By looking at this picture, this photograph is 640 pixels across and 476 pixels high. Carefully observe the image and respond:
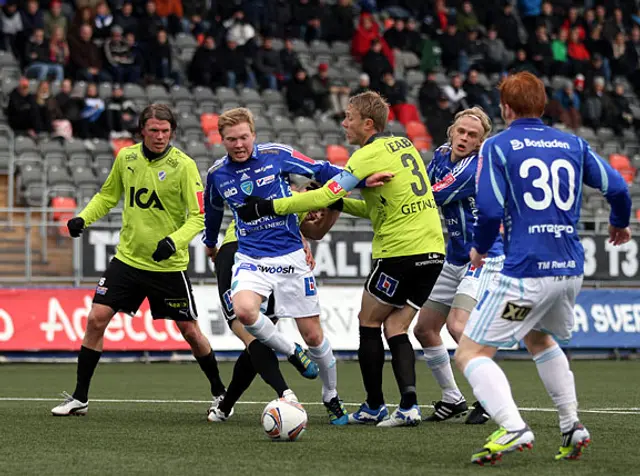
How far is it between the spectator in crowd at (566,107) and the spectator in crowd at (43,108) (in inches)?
420

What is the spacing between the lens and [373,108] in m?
9.07

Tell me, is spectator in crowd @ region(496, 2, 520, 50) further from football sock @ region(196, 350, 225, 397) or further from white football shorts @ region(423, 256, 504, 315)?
football sock @ region(196, 350, 225, 397)

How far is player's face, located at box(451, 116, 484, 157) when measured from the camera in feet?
31.7

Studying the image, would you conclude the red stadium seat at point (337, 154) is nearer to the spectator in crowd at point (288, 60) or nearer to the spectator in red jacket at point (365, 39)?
the spectator in crowd at point (288, 60)

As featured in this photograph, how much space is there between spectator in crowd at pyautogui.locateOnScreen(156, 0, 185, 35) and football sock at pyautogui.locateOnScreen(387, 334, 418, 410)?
1664cm

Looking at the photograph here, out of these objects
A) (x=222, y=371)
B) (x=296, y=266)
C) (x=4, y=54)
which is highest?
(x=4, y=54)

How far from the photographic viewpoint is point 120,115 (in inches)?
860

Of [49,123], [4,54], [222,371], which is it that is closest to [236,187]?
[222,371]

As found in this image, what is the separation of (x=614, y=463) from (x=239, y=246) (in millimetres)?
3398

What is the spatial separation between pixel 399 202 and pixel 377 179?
0.38 meters

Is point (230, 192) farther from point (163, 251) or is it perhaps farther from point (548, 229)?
point (548, 229)

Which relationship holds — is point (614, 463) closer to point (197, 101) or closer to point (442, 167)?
point (442, 167)

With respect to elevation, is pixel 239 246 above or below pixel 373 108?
below

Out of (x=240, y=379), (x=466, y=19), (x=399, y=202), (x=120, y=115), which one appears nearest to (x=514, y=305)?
(x=399, y=202)
